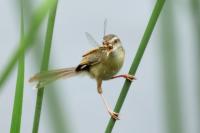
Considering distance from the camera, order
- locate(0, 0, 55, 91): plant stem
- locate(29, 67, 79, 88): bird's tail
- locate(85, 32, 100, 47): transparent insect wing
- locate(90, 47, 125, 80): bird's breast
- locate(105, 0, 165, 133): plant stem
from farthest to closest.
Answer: locate(90, 47, 125, 80): bird's breast < locate(85, 32, 100, 47): transparent insect wing < locate(29, 67, 79, 88): bird's tail < locate(105, 0, 165, 133): plant stem < locate(0, 0, 55, 91): plant stem

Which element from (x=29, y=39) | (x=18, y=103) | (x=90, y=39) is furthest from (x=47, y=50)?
(x=90, y=39)

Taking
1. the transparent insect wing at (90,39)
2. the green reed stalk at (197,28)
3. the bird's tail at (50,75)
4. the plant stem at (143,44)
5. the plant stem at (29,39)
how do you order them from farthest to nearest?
the transparent insect wing at (90,39) → the bird's tail at (50,75) → the green reed stalk at (197,28) → the plant stem at (143,44) → the plant stem at (29,39)

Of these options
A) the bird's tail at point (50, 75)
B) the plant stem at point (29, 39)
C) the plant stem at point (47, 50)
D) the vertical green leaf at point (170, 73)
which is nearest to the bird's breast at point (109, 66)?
the bird's tail at point (50, 75)

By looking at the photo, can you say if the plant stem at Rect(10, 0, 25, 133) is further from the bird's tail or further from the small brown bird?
the small brown bird

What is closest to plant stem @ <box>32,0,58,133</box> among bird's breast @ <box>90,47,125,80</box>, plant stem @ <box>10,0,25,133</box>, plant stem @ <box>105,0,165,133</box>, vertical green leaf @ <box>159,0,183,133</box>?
plant stem @ <box>10,0,25,133</box>

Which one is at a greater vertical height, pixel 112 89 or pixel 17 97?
pixel 112 89

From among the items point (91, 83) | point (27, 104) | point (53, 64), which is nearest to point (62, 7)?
point (91, 83)

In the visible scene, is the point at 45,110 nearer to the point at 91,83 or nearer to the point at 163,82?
the point at 163,82

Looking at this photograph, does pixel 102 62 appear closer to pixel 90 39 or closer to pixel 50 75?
pixel 90 39

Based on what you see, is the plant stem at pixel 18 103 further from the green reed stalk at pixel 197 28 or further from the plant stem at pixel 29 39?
the green reed stalk at pixel 197 28
